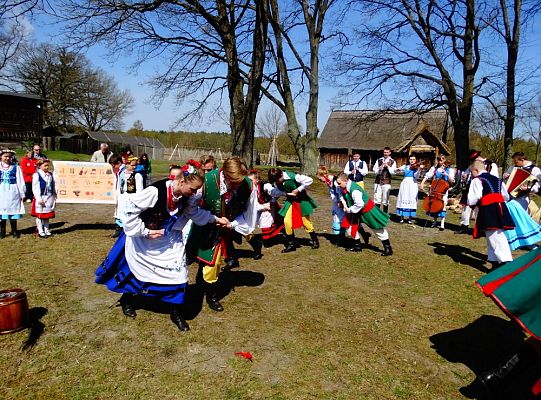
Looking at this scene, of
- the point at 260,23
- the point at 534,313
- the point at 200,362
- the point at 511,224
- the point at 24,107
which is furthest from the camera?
the point at 24,107

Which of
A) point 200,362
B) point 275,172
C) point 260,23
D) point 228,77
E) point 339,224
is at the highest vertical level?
point 260,23

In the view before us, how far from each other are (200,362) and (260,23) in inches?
498

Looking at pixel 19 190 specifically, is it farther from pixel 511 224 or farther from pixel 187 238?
pixel 511 224

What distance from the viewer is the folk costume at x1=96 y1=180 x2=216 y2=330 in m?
3.78

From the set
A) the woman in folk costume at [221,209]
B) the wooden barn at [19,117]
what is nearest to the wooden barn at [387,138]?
the woman in folk costume at [221,209]

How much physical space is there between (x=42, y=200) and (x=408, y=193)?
834 cm

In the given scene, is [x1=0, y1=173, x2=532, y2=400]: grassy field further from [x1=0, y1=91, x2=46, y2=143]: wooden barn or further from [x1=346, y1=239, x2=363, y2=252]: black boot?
[x1=0, y1=91, x2=46, y2=143]: wooden barn

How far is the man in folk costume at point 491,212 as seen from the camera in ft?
19.0

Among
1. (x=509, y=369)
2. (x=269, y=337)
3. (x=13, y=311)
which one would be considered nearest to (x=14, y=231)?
(x=13, y=311)

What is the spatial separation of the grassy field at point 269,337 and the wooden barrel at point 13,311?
88 millimetres

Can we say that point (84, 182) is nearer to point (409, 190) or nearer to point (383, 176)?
point (383, 176)

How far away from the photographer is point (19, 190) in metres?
7.56

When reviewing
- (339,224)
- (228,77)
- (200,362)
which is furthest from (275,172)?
(228,77)

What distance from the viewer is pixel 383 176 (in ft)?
36.0
